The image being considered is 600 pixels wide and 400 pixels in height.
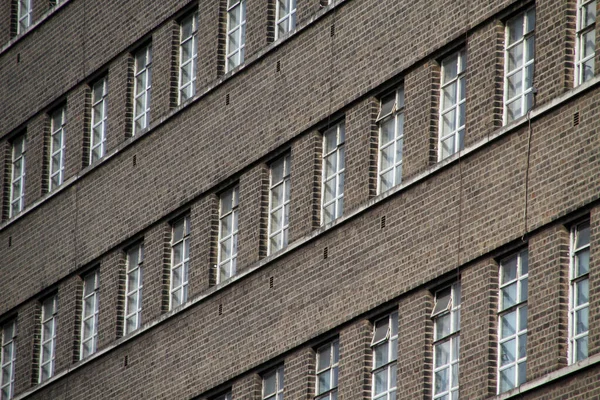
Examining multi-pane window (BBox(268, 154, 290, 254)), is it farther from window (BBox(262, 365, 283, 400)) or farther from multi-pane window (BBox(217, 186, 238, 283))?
window (BBox(262, 365, 283, 400))

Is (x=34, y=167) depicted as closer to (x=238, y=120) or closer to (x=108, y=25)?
(x=108, y=25)

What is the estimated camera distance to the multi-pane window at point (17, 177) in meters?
48.9

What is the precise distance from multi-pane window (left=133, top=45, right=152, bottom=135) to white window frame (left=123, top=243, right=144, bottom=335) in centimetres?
219

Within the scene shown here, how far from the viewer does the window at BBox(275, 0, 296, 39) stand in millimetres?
40875

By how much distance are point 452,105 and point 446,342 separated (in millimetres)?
3495

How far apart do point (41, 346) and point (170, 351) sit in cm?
545

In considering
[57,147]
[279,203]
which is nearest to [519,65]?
[279,203]

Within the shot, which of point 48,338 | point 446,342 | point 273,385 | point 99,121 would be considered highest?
point 99,121

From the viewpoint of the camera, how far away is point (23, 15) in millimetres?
50156

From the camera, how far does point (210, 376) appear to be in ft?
134

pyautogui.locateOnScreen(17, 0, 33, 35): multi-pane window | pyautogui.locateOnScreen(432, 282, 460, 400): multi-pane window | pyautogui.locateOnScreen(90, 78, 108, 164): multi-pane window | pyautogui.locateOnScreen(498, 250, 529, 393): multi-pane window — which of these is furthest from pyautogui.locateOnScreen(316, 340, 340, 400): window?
pyautogui.locateOnScreen(17, 0, 33, 35): multi-pane window

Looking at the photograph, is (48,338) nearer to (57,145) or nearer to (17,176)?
(57,145)

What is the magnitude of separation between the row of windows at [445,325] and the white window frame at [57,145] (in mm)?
3339

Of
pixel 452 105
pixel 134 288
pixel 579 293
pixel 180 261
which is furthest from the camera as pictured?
pixel 134 288
